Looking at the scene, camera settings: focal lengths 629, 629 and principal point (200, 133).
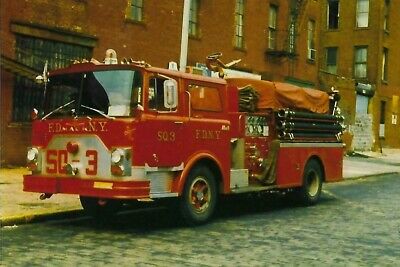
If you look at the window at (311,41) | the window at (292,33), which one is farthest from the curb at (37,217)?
the window at (311,41)

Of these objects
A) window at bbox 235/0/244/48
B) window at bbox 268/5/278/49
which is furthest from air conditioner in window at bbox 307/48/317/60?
window at bbox 235/0/244/48

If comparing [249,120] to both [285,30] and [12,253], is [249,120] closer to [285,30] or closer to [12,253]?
[12,253]

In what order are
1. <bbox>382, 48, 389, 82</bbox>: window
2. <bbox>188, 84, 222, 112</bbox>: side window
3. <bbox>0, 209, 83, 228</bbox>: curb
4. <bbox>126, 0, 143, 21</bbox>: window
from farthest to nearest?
<bbox>382, 48, 389, 82</bbox>: window, <bbox>126, 0, 143, 21</bbox>: window, <bbox>188, 84, 222, 112</bbox>: side window, <bbox>0, 209, 83, 228</bbox>: curb

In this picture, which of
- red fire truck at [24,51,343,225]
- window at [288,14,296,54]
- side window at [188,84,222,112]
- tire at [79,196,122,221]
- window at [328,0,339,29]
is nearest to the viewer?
red fire truck at [24,51,343,225]

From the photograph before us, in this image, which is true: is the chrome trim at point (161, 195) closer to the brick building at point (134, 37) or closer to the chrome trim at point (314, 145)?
the chrome trim at point (314, 145)

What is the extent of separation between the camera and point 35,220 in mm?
10008

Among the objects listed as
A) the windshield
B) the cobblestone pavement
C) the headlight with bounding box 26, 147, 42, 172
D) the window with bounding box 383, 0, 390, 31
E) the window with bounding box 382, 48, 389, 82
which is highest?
the window with bounding box 383, 0, 390, 31

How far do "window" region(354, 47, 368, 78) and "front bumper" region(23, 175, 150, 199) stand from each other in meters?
35.9

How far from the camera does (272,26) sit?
29.2 m

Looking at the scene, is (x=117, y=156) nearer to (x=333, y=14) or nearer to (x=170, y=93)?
(x=170, y=93)

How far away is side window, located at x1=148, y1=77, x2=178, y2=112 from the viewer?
30.1 ft

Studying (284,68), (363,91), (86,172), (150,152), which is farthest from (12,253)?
(363,91)

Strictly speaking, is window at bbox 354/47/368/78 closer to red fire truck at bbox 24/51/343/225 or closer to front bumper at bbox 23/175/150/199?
red fire truck at bbox 24/51/343/225

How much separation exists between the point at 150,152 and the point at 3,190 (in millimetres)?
5125
